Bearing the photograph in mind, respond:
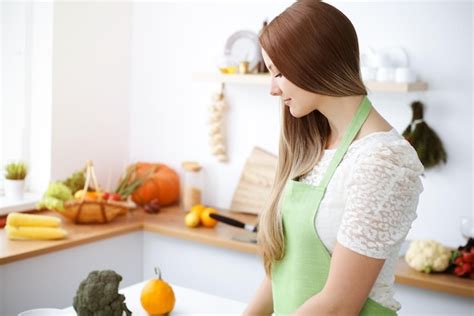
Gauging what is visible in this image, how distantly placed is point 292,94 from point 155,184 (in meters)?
2.10

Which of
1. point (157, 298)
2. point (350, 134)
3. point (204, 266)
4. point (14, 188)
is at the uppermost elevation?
point (350, 134)

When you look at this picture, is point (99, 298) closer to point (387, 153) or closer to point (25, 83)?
point (387, 153)

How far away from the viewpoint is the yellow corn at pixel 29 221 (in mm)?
2764

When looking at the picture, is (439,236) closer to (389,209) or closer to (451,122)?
(451,122)

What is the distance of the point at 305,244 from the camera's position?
4.83 feet

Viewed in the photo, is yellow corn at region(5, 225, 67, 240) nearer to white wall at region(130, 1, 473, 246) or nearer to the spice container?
the spice container

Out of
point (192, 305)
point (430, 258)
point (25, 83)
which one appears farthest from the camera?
point (25, 83)

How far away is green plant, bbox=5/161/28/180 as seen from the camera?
3.14 meters

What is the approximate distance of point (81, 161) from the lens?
347cm

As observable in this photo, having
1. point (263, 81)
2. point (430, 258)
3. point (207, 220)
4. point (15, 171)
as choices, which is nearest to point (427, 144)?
point (430, 258)

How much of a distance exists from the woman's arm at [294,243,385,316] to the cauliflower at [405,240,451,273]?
127 cm

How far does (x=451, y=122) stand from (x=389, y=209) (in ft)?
5.38

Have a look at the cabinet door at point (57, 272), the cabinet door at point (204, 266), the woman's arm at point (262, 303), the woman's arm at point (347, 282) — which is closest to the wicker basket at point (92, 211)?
the cabinet door at point (57, 272)

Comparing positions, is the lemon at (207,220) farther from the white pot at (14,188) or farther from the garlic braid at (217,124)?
the white pot at (14,188)
